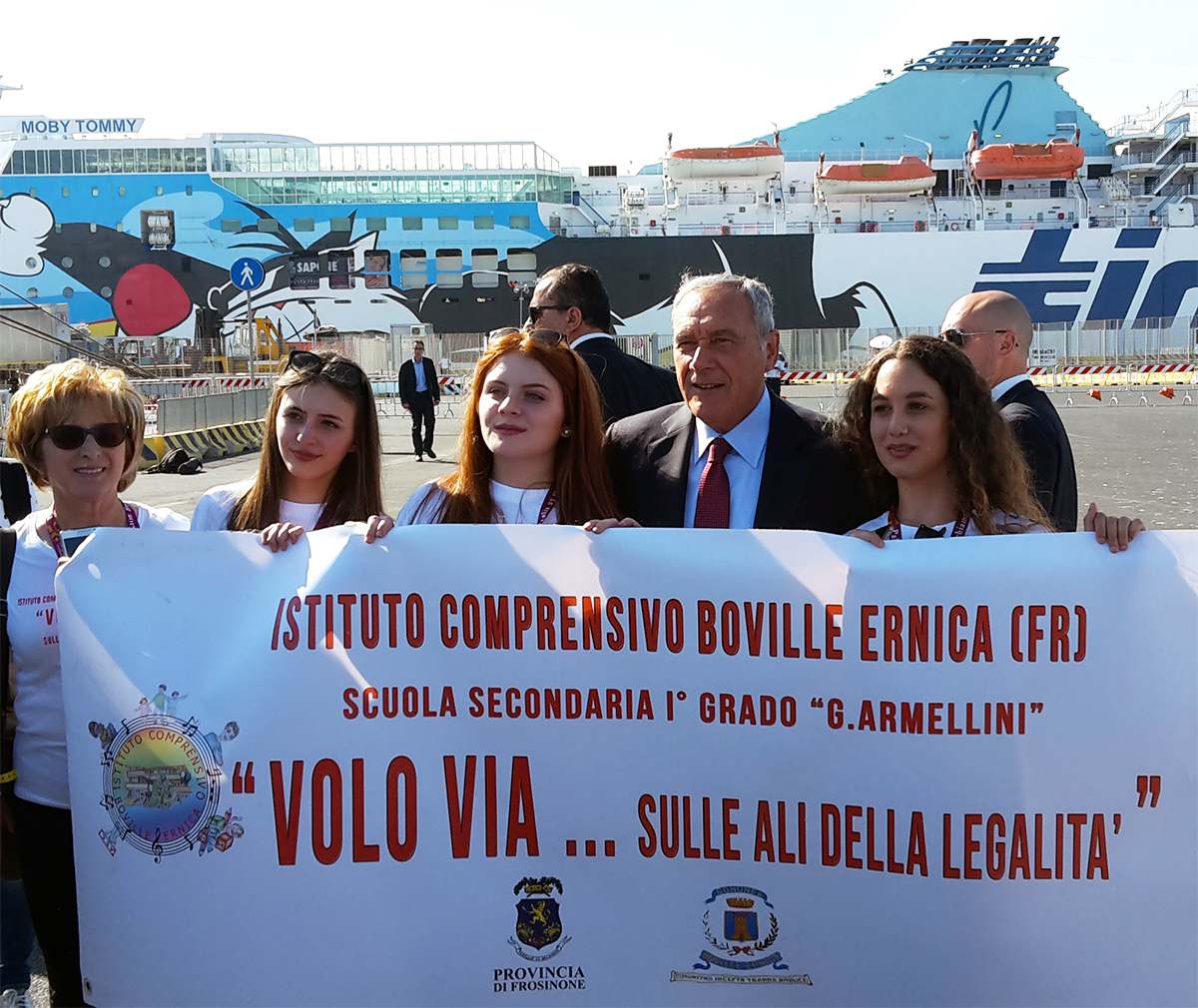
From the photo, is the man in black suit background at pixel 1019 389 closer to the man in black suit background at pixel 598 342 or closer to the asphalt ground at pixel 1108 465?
the man in black suit background at pixel 598 342

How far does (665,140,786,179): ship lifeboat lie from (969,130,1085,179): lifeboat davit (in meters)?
8.21

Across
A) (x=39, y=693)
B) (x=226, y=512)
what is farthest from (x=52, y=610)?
(x=226, y=512)

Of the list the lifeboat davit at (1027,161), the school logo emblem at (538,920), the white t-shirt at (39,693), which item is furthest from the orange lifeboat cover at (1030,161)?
the white t-shirt at (39,693)

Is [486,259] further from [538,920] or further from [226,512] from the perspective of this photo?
[538,920]

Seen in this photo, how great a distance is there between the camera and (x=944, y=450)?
9.10ft

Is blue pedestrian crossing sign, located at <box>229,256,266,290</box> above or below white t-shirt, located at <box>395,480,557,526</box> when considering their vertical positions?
above

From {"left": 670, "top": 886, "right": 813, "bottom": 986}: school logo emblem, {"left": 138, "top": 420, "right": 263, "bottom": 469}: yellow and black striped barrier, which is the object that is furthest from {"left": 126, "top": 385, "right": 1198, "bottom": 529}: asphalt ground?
{"left": 670, "top": 886, "right": 813, "bottom": 986}: school logo emblem

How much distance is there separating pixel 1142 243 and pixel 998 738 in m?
46.2

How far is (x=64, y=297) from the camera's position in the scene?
43750 mm

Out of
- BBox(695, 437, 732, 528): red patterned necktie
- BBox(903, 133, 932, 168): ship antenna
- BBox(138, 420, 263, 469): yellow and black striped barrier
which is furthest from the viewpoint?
BBox(903, 133, 932, 168): ship antenna

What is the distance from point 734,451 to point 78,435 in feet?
5.66

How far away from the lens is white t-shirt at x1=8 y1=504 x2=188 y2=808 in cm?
258

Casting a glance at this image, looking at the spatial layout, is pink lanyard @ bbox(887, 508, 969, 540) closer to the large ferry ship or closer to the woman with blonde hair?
the woman with blonde hair

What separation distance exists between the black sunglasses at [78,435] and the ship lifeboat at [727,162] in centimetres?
4262
